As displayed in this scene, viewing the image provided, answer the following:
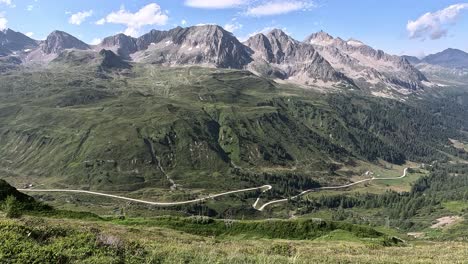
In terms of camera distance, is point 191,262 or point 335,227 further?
point 335,227

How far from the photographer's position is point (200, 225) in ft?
236

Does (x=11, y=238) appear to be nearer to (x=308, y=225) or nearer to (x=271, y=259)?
(x=271, y=259)

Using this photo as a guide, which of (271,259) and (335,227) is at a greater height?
(271,259)

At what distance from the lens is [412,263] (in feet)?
88.1

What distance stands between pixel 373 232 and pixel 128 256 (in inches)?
2636

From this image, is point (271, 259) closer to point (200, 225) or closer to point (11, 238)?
point (11, 238)

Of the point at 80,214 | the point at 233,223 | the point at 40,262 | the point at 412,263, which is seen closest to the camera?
the point at 40,262

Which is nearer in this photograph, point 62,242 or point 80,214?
point 62,242

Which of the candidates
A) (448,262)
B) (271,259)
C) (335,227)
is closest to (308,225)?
(335,227)

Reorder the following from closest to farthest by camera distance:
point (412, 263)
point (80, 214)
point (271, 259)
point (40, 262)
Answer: point (40, 262) → point (271, 259) → point (412, 263) → point (80, 214)

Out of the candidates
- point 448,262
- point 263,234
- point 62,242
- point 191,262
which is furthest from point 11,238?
point 263,234

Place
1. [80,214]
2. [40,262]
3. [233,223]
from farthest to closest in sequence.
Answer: [233,223], [80,214], [40,262]

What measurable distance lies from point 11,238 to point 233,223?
56970 mm

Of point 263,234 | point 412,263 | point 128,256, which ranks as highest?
point 128,256
